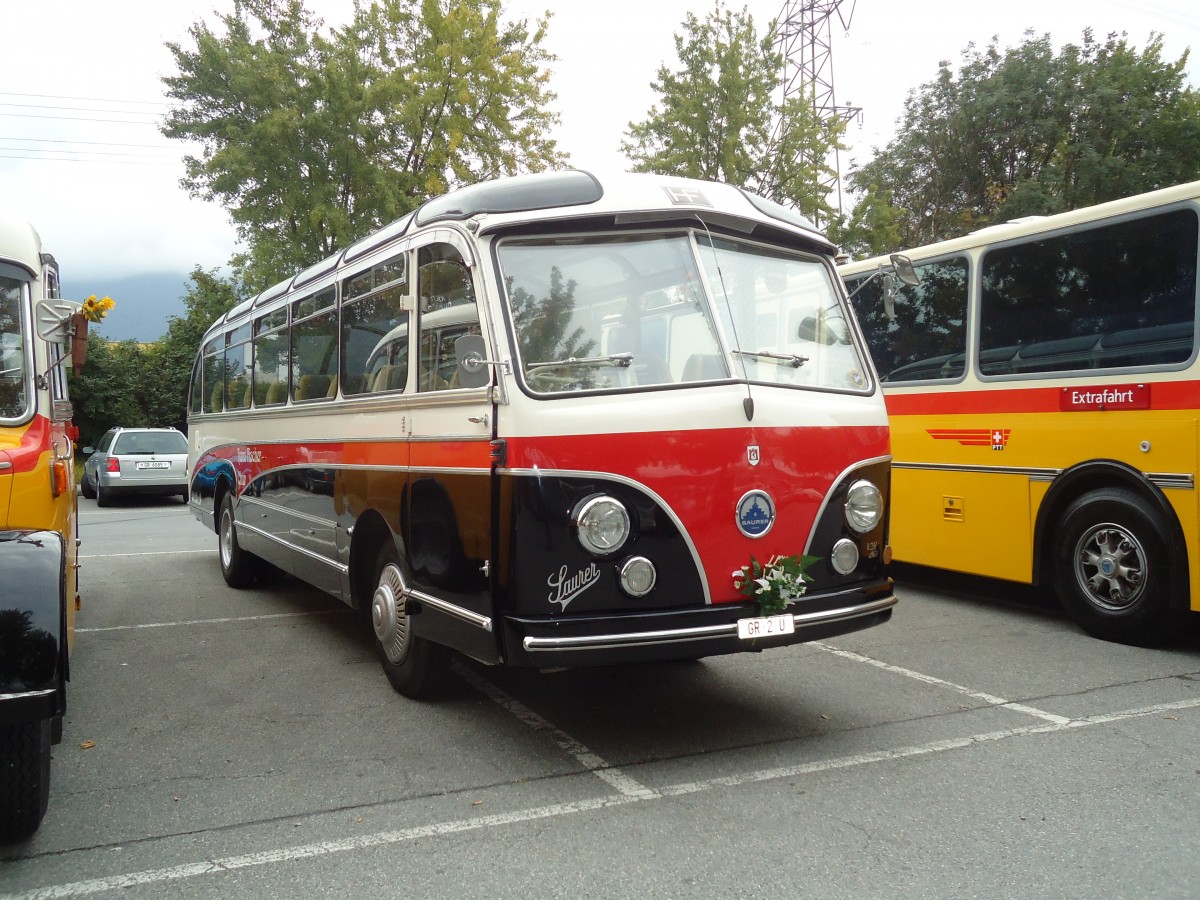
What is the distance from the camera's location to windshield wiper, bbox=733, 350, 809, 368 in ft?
16.0

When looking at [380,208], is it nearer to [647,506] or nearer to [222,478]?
[222,478]

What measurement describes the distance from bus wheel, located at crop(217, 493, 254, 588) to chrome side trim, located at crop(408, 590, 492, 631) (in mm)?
4883

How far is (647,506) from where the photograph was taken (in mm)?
4422

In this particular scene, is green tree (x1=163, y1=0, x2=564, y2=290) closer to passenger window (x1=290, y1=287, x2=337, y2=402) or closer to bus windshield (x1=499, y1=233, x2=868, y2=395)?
passenger window (x1=290, y1=287, x2=337, y2=402)

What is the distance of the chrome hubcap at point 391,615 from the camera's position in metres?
5.56

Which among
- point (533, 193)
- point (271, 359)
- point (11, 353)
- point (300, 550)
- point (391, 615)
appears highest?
point (533, 193)

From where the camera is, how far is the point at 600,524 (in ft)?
14.2

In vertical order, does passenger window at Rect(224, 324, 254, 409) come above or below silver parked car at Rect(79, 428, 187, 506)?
above

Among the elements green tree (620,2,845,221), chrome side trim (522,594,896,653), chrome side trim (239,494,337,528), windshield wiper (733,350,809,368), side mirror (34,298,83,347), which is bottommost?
chrome side trim (522,594,896,653)

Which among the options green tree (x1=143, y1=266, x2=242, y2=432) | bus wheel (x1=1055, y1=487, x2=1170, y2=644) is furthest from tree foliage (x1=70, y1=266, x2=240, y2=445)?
bus wheel (x1=1055, y1=487, x2=1170, y2=644)

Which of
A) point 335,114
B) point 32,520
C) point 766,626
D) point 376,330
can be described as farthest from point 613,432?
point 335,114

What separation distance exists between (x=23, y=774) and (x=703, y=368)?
3.20 meters

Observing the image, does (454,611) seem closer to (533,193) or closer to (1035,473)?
(533,193)

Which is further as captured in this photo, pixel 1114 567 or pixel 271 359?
pixel 271 359
